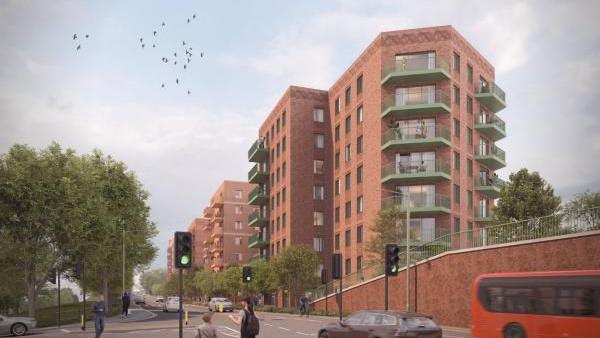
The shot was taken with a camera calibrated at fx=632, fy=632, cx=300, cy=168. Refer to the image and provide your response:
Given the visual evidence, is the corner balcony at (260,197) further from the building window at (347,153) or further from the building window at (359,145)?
the building window at (359,145)

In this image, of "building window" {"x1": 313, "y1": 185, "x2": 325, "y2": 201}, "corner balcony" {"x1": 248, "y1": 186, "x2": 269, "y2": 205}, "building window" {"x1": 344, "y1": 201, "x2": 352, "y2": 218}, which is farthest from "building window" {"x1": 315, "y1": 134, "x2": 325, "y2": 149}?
"corner balcony" {"x1": 248, "y1": 186, "x2": 269, "y2": 205}

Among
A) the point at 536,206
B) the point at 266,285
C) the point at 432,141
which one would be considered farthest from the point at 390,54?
the point at 266,285

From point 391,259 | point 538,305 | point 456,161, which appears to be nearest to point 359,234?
point 456,161

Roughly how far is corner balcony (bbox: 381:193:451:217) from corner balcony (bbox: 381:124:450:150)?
4.23m

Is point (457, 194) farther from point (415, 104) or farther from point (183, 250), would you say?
point (183, 250)

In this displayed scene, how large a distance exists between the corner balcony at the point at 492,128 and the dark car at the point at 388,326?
1692 inches

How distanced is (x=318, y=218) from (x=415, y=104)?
22.0 m

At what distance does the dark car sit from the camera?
1595 centimetres

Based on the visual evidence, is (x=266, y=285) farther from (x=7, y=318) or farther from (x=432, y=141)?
(x=7, y=318)

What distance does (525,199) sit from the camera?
1784 inches

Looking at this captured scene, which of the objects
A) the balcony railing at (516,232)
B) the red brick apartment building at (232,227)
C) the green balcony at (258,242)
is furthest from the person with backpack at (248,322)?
the red brick apartment building at (232,227)

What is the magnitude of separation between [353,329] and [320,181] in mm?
53761

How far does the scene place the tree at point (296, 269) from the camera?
188 feet

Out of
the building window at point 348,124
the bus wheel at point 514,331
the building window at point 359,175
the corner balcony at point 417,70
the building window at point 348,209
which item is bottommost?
the bus wheel at point 514,331
